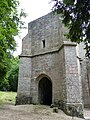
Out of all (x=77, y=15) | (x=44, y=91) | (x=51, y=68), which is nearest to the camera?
(x=77, y=15)

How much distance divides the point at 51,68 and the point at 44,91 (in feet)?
9.46

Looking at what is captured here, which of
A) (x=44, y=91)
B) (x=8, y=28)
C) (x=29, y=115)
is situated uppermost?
(x=8, y=28)

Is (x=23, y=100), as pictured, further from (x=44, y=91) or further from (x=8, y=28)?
(x=8, y=28)

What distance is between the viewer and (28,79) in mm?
13547

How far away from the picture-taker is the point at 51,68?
41.7 feet

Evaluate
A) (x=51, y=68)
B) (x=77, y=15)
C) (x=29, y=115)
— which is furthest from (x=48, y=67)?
(x=77, y=15)

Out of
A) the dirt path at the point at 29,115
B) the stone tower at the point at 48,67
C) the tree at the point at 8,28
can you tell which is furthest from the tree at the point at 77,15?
the stone tower at the point at 48,67

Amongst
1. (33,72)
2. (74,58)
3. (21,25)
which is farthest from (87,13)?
(33,72)

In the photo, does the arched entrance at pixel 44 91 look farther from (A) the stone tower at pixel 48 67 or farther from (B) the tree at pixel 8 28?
(B) the tree at pixel 8 28

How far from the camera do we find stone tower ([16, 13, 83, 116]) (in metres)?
10.3

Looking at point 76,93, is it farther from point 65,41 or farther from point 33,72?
point 33,72

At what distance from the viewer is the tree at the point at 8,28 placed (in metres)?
7.01

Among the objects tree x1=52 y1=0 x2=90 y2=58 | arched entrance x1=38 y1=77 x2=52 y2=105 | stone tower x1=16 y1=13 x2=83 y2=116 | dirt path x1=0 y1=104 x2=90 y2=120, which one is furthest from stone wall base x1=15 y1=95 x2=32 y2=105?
tree x1=52 y1=0 x2=90 y2=58

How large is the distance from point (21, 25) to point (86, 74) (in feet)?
23.4
